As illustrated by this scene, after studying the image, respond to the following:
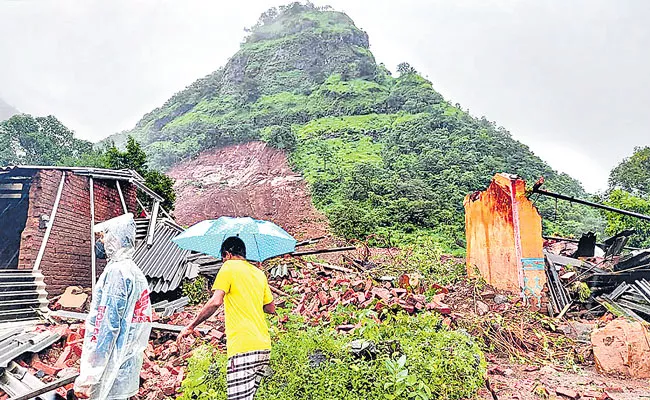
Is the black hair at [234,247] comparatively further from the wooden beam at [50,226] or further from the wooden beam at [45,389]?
the wooden beam at [50,226]

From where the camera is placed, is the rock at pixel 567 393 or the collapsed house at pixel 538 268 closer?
the rock at pixel 567 393

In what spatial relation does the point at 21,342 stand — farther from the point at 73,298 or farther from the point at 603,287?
the point at 603,287

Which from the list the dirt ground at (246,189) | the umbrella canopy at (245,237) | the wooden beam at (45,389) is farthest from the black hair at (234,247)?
the dirt ground at (246,189)

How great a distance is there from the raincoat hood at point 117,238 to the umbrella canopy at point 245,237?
104 cm

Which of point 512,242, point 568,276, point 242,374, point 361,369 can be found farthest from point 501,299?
point 242,374

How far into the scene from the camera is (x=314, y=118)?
1479 inches

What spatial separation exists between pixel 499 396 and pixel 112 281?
3634 millimetres

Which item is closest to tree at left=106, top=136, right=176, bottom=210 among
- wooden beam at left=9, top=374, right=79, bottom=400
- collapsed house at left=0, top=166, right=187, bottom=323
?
collapsed house at left=0, top=166, right=187, bottom=323

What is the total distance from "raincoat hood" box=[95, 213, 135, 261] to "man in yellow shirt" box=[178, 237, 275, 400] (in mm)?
609

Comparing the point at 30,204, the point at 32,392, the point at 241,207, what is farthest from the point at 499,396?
the point at 241,207

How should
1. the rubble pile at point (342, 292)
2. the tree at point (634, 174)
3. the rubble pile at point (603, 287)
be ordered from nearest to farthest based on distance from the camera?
the rubble pile at point (342, 292) < the rubble pile at point (603, 287) < the tree at point (634, 174)

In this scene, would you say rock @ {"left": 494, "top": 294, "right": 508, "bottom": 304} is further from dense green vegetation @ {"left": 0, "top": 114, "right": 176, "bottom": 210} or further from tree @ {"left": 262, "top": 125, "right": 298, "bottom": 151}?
tree @ {"left": 262, "top": 125, "right": 298, "bottom": 151}

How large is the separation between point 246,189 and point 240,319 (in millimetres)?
25220

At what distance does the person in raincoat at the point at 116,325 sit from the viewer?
2.32 m
